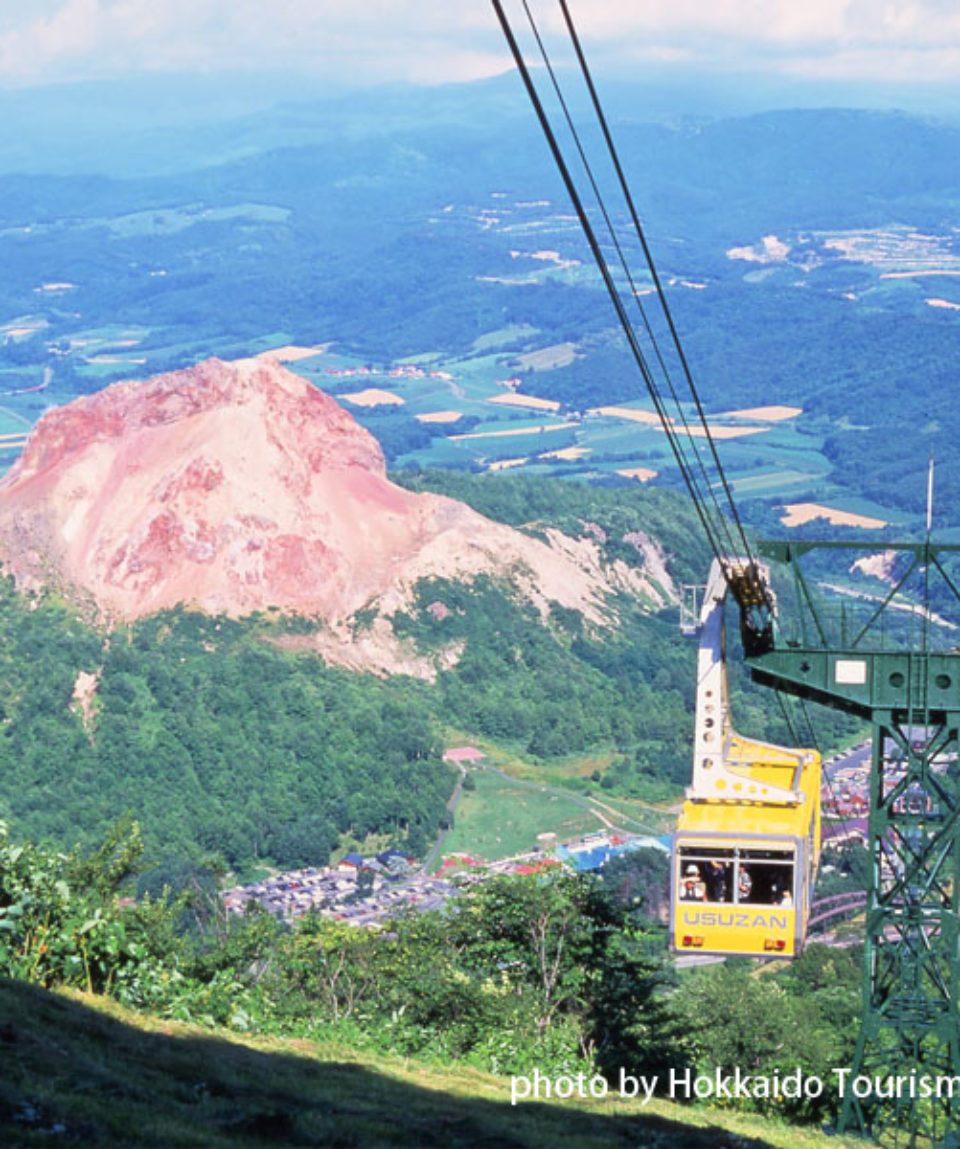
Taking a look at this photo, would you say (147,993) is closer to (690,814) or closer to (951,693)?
(690,814)

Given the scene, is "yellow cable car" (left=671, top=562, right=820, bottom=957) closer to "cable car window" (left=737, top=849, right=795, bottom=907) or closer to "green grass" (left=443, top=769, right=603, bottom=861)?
"cable car window" (left=737, top=849, right=795, bottom=907)

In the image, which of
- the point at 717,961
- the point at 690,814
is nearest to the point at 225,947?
the point at 690,814

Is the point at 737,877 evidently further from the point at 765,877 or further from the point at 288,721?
the point at 288,721

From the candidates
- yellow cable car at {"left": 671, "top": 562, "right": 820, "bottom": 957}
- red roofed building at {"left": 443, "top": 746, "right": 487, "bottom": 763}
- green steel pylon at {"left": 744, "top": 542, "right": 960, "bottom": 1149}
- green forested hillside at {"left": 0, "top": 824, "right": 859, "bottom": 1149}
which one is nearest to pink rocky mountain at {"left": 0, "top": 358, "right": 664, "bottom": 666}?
red roofed building at {"left": 443, "top": 746, "right": 487, "bottom": 763}

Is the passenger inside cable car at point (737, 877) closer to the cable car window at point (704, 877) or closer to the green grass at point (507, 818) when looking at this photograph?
the cable car window at point (704, 877)

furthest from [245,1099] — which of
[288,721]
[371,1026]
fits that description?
[288,721]

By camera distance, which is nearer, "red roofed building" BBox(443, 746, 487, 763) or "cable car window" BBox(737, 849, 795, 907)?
"cable car window" BBox(737, 849, 795, 907)
